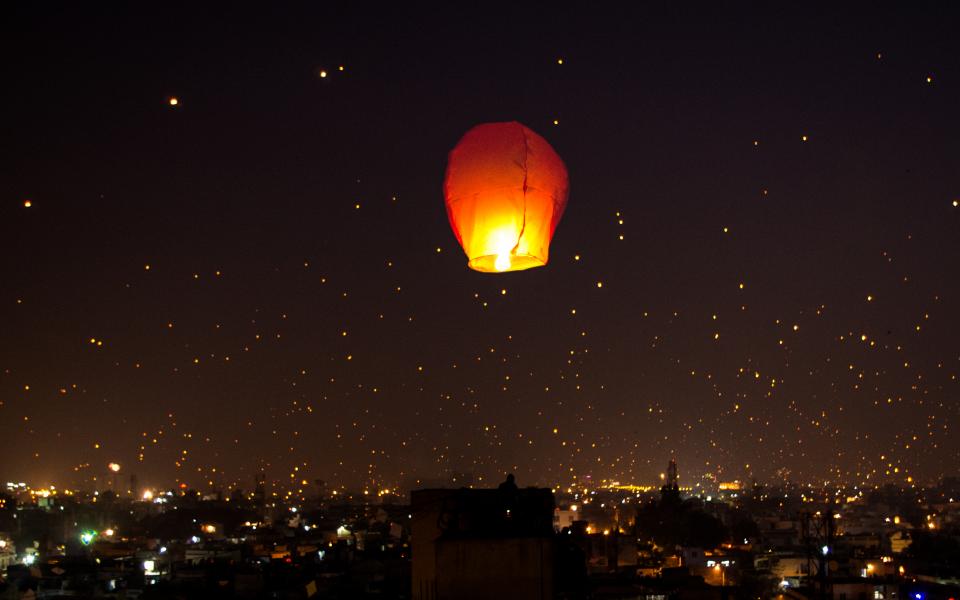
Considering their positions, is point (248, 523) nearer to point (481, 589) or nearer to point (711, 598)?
point (711, 598)

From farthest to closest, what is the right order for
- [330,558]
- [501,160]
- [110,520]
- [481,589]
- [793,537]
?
[110,520], [793,537], [330,558], [501,160], [481,589]

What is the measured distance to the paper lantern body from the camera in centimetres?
384

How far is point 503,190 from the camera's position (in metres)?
3.85

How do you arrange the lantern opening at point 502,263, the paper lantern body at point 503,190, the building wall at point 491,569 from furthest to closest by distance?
the lantern opening at point 502,263 → the paper lantern body at point 503,190 → the building wall at point 491,569

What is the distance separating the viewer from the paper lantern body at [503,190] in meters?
3.84

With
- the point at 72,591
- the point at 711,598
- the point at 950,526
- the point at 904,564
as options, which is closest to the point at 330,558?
the point at 72,591

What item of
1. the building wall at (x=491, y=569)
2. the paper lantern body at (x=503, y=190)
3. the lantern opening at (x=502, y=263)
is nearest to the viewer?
the building wall at (x=491, y=569)

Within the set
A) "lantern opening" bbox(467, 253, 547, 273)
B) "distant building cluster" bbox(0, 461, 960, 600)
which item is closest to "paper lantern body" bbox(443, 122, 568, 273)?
"lantern opening" bbox(467, 253, 547, 273)

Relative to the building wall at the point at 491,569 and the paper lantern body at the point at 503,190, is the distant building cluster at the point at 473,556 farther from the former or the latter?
the paper lantern body at the point at 503,190

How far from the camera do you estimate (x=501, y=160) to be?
384cm

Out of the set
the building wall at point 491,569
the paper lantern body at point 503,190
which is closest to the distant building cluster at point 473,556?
the building wall at point 491,569

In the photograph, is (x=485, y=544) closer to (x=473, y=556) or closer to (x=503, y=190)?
(x=473, y=556)

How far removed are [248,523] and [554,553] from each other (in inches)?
1333

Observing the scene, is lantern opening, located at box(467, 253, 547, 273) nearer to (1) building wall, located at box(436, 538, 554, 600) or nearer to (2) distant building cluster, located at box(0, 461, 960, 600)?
(2) distant building cluster, located at box(0, 461, 960, 600)
